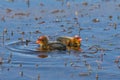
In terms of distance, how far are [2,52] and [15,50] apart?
51 centimetres

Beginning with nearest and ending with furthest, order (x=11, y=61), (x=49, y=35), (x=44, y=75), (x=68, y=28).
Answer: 1. (x=44, y=75)
2. (x=11, y=61)
3. (x=49, y=35)
4. (x=68, y=28)

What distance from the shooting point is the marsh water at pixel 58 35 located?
11.3 meters

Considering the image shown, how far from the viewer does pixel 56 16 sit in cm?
1945

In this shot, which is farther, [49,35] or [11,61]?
[49,35]

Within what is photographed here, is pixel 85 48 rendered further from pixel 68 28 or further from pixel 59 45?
pixel 68 28

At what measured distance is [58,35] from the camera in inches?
620

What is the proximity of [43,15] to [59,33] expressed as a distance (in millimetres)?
3884

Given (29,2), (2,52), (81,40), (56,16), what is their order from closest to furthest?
1. (2,52)
2. (81,40)
3. (56,16)
4. (29,2)

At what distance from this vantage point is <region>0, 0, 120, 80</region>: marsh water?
11.3m

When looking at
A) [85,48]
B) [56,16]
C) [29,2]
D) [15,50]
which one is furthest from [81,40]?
[29,2]

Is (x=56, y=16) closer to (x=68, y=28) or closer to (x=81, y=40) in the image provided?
(x=68, y=28)

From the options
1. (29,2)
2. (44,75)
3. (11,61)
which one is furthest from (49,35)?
(29,2)

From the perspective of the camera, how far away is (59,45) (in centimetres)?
1373

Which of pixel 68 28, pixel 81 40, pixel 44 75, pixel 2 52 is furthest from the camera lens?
pixel 68 28
